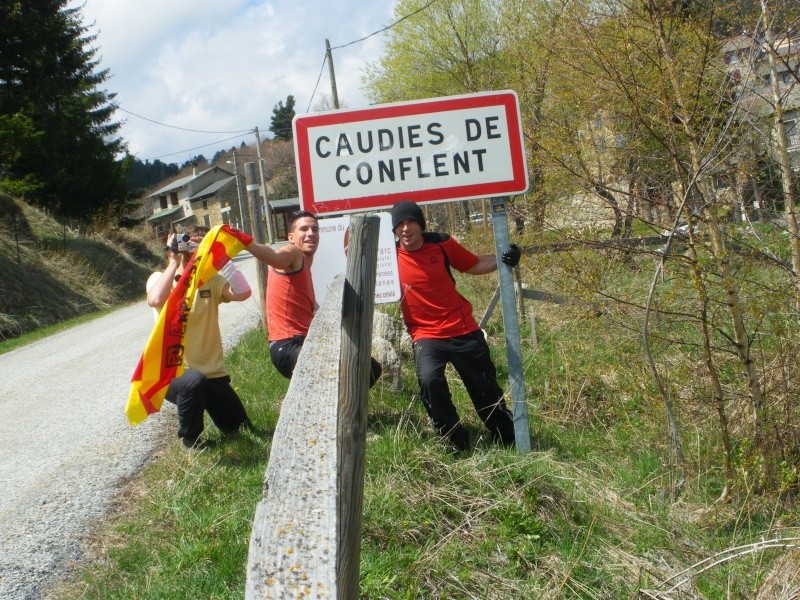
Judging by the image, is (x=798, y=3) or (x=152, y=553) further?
(x=798, y=3)

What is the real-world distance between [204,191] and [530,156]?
8672 centimetres

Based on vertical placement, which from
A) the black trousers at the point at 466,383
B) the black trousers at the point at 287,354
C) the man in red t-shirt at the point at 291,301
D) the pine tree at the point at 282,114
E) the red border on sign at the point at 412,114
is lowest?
the black trousers at the point at 466,383

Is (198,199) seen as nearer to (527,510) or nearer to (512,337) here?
(512,337)

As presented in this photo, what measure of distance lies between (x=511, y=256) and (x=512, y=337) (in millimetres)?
531

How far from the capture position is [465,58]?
23.9m

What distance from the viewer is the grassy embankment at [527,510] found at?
11.5 feet

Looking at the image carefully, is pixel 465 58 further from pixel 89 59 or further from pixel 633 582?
pixel 633 582

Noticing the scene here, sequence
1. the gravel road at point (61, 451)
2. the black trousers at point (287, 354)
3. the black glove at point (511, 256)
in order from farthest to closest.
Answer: the black trousers at point (287, 354) < the black glove at point (511, 256) < the gravel road at point (61, 451)

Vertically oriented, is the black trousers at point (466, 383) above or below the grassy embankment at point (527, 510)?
above

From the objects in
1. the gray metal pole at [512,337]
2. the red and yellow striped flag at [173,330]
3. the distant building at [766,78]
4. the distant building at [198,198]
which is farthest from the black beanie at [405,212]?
the distant building at [198,198]

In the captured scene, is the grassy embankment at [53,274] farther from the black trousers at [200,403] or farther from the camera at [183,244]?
the camera at [183,244]

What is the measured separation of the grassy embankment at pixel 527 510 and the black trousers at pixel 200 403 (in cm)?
16

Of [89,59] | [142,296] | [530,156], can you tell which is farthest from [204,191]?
[530,156]

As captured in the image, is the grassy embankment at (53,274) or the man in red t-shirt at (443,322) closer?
the man in red t-shirt at (443,322)
